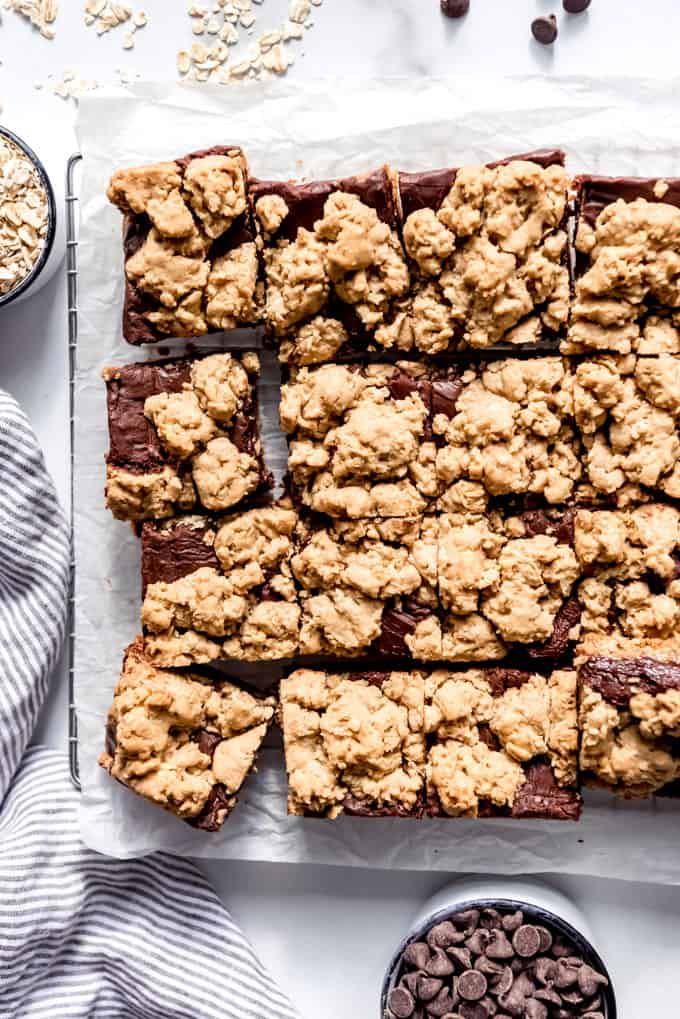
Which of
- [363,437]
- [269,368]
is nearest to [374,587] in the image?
[363,437]

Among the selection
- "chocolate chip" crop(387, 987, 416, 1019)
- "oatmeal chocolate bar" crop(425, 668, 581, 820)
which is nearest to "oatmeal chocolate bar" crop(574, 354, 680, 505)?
"oatmeal chocolate bar" crop(425, 668, 581, 820)

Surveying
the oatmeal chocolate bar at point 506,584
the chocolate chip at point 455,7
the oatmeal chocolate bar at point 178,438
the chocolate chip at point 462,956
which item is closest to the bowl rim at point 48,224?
the oatmeal chocolate bar at point 178,438

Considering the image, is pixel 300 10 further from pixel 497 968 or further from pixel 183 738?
pixel 497 968

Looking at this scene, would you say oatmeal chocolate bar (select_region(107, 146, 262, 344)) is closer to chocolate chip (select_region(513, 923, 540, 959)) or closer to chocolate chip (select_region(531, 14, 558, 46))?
chocolate chip (select_region(531, 14, 558, 46))

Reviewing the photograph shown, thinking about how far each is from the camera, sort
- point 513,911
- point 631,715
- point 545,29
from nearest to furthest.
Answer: point 631,715, point 513,911, point 545,29

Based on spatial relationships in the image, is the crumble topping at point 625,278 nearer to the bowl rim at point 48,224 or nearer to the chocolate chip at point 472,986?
the bowl rim at point 48,224

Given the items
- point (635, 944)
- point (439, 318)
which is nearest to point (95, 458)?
point (439, 318)

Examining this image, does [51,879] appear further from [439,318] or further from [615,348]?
[615,348]

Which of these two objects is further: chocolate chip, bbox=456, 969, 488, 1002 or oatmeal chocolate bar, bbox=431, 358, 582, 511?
chocolate chip, bbox=456, 969, 488, 1002
